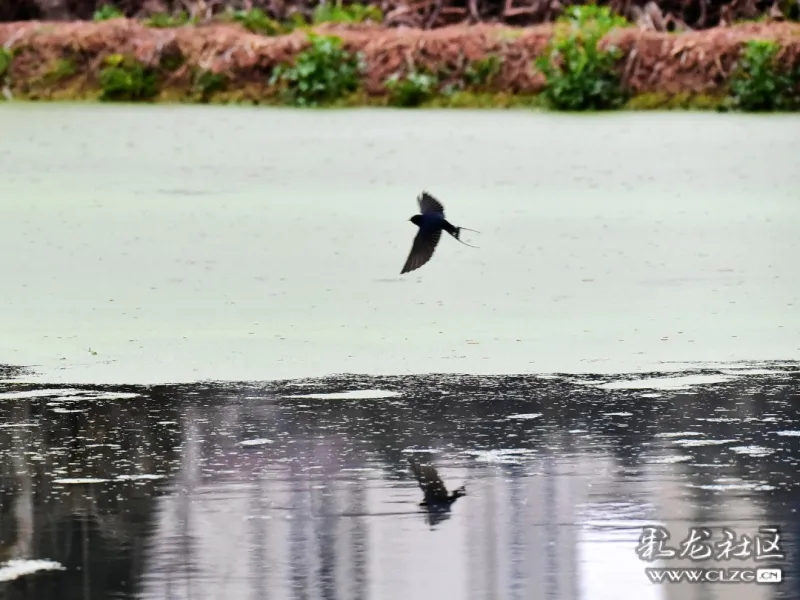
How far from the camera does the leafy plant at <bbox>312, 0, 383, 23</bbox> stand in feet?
60.9

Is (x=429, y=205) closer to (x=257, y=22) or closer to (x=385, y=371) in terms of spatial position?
(x=385, y=371)

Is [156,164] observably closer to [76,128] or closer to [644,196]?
[76,128]

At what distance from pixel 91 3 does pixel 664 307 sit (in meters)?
13.1

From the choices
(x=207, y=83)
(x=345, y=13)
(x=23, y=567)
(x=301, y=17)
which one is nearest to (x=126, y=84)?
(x=207, y=83)

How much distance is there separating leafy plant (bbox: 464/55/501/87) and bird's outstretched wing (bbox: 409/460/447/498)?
11919 millimetres

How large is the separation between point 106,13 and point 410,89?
149 inches

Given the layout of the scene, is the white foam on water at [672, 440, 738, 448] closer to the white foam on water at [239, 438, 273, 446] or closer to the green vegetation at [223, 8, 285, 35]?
the white foam on water at [239, 438, 273, 446]

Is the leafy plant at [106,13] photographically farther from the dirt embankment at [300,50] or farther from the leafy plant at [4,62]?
the leafy plant at [4,62]

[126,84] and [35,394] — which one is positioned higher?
[35,394]

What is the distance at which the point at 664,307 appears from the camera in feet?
23.2

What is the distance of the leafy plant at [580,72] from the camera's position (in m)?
15.7

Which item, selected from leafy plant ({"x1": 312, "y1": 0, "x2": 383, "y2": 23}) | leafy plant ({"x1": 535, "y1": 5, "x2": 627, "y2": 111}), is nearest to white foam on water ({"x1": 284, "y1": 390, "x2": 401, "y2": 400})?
leafy plant ({"x1": 535, "y1": 5, "x2": 627, "y2": 111})

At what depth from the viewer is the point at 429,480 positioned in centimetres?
430

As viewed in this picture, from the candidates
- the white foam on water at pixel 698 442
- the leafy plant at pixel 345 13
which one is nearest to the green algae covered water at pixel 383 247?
the white foam on water at pixel 698 442
